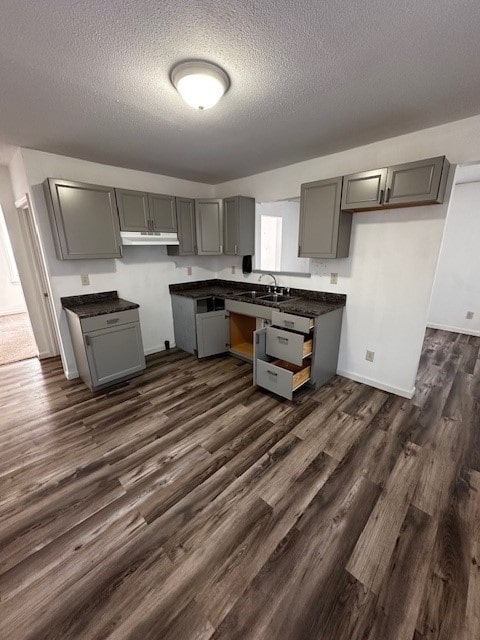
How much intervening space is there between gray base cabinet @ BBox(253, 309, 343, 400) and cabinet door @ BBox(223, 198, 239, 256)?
137 centimetres

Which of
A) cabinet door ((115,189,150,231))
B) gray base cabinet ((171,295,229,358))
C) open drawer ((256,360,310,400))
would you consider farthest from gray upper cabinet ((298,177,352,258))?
cabinet door ((115,189,150,231))

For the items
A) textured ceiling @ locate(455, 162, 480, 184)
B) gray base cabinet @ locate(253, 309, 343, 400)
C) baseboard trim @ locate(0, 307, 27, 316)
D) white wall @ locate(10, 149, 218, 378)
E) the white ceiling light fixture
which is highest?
textured ceiling @ locate(455, 162, 480, 184)

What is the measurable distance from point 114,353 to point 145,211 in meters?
1.70

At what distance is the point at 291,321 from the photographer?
2.69 meters

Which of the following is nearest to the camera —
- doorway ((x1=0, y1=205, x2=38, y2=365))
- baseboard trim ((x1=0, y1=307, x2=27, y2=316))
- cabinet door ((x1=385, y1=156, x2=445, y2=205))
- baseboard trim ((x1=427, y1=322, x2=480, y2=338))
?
cabinet door ((x1=385, y1=156, x2=445, y2=205))

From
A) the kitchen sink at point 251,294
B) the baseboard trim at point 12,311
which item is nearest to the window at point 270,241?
the kitchen sink at point 251,294

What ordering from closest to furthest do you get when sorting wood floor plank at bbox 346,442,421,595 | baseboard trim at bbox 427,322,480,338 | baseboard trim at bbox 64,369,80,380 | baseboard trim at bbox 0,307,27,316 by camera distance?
wood floor plank at bbox 346,442,421,595 → baseboard trim at bbox 64,369,80,380 → baseboard trim at bbox 427,322,480,338 → baseboard trim at bbox 0,307,27,316

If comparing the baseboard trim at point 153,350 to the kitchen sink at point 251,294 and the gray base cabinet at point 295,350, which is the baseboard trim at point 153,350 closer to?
the kitchen sink at point 251,294

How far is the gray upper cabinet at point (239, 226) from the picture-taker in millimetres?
3514

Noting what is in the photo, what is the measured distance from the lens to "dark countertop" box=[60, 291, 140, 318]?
2.71 m

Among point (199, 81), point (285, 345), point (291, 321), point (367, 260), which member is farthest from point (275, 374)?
point (199, 81)

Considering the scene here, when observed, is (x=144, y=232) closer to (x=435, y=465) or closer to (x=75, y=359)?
(x=75, y=359)

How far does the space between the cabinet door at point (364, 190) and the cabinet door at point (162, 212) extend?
6.79 ft

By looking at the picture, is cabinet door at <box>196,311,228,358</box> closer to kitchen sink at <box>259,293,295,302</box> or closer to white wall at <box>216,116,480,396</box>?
kitchen sink at <box>259,293,295,302</box>
